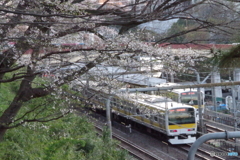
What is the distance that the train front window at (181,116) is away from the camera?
1283cm

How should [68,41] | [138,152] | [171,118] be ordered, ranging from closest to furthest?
[68,41] < [138,152] < [171,118]

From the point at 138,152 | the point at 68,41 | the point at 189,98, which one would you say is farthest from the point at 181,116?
the point at 68,41

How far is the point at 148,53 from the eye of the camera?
218 inches

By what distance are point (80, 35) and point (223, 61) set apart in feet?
12.5

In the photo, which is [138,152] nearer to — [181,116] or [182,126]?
[182,126]

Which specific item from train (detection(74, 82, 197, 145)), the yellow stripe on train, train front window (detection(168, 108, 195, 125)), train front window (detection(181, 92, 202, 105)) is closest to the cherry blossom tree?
train (detection(74, 82, 197, 145))

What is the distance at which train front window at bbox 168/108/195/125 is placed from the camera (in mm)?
12828

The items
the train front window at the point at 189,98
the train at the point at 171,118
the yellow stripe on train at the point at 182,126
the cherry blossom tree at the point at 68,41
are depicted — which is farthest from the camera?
the train front window at the point at 189,98

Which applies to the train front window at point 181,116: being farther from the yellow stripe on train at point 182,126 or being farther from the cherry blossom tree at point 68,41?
the cherry blossom tree at point 68,41

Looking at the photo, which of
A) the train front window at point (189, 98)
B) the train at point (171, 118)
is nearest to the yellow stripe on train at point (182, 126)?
the train at point (171, 118)

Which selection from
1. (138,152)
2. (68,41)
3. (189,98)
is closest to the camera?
(68,41)

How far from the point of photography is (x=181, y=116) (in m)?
13.0

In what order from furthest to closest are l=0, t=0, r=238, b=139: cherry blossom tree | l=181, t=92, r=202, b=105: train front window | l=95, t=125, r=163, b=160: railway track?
1. l=181, t=92, r=202, b=105: train front window
2. l=95, t=125, r=163, b=160: railway track
3. l=0, t=0, r=238, b=139: cherry blossom tree

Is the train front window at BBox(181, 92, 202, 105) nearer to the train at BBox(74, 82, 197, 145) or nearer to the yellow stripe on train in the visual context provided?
the train at BBox(74, 82, 197, 145)
